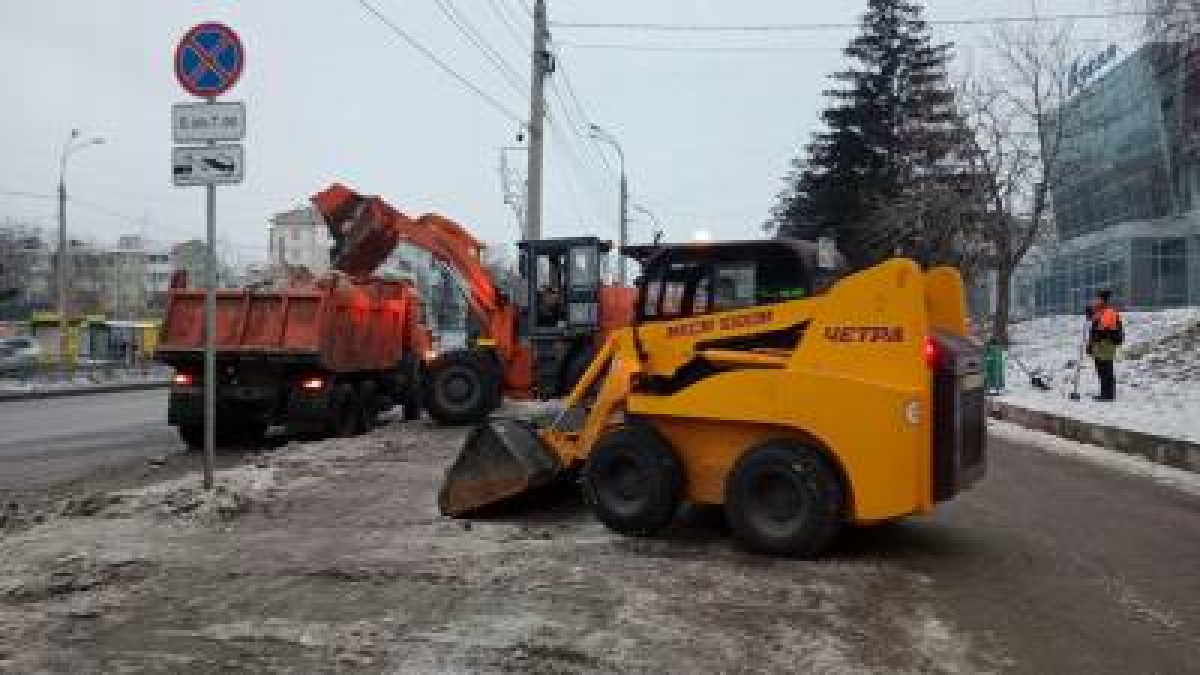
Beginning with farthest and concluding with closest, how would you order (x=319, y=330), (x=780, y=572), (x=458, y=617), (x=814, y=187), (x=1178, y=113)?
(x=814, y=187) < (x=1178, y=113) < (x=319, y=330) < (x=780, y=572) < (x=458, y=617)

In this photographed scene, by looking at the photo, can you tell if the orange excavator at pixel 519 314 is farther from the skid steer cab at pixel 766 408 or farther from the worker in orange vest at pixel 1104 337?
the skid steer cab at pixel 766 408

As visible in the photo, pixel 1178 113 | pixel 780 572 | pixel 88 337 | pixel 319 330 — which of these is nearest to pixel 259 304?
pixel 319 330

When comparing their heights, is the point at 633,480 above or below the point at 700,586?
above

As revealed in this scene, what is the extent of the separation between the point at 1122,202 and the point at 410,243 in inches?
1510

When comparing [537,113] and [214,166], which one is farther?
[537,113]

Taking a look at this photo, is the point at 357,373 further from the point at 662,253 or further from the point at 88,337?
the point at 88,337

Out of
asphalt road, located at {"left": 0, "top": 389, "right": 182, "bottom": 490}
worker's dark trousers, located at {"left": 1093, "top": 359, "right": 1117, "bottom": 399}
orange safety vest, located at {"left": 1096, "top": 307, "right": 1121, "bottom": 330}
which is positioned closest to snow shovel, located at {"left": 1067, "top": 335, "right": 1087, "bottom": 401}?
worker's dark trousers, located at {"left": 1093, "top": 359, "right": 1117, "bottom": 399}

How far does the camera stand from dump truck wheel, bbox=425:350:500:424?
61.3ft

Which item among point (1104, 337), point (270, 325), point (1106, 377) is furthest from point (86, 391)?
point (1104, 337)

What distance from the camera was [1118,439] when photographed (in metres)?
17.2

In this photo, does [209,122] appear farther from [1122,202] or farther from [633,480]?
→ [1122,202]

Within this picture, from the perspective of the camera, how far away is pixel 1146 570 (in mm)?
8398

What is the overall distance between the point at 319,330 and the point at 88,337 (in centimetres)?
3909

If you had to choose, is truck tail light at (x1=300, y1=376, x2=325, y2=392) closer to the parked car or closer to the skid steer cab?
the skid steer cab
